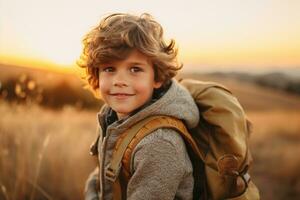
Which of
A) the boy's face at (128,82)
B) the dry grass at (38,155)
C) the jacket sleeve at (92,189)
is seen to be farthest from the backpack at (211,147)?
the dry grass at (38,155)

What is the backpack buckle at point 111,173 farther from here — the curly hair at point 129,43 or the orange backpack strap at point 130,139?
the curly hair at point 129,43

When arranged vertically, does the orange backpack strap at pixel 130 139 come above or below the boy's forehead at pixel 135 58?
below

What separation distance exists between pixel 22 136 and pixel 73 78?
153 centimetres

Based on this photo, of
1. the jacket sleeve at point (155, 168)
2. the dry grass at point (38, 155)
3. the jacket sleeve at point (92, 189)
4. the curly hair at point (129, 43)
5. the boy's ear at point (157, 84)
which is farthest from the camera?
the dry grass at point (38, 155)

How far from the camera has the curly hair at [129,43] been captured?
2.28 meters

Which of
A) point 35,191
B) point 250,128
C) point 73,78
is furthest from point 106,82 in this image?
point 73,78

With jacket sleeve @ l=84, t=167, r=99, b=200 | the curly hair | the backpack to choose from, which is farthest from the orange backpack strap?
jacket sleeve @ l=84, t=167, r=99, b=200

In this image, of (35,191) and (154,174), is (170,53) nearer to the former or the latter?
(154,174)

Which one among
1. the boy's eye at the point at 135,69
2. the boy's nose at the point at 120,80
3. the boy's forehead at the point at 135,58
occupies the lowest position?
the boy's nose at the point at 120,80

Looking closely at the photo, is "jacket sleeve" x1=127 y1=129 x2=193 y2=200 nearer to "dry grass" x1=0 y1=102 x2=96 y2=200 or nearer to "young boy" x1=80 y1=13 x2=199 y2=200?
"young boy" x1=80 y1=13 x2=199 y2=200

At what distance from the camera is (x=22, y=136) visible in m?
4.42

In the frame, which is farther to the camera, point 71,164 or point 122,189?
point 71,164

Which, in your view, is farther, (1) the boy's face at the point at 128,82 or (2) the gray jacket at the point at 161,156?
(1) the boy's face at the point at 128,82

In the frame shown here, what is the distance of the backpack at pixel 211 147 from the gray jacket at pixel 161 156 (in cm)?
Result: 4
